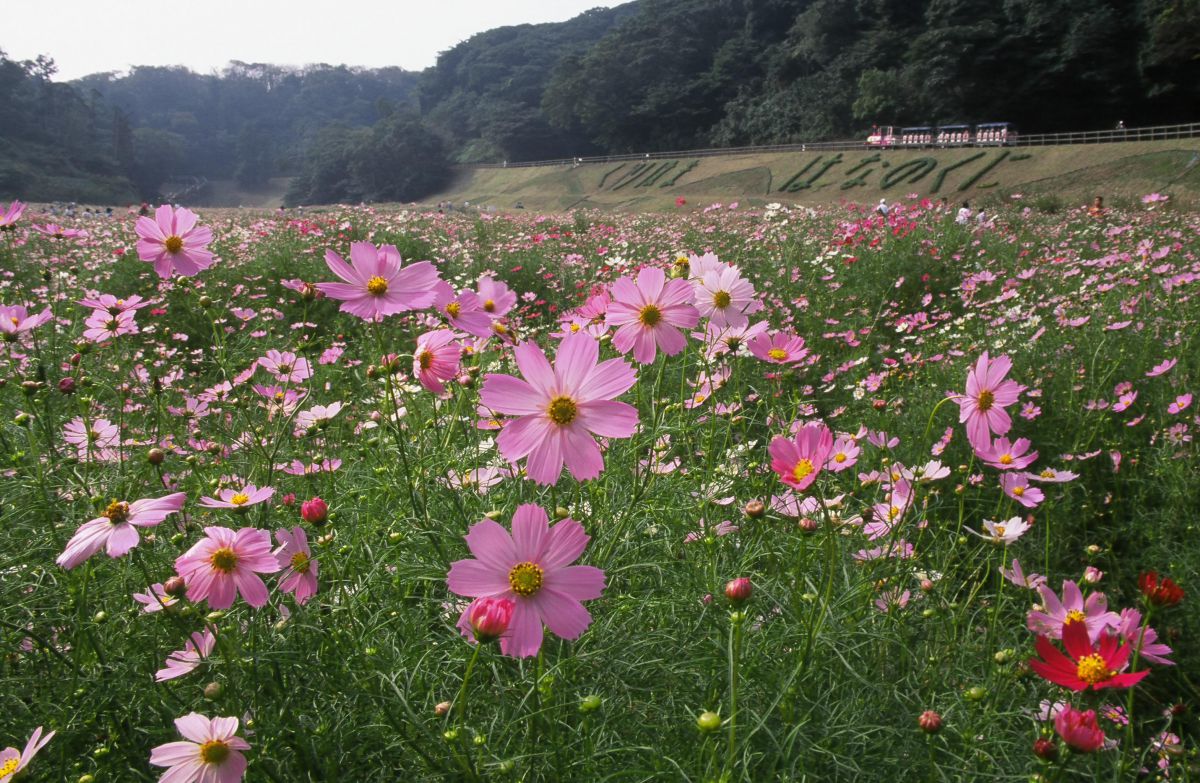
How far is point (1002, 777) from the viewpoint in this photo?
823mm

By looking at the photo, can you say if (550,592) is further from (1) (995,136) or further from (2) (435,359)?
(1) (995,136)

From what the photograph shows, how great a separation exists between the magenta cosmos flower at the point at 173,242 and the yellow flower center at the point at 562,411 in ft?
2.19

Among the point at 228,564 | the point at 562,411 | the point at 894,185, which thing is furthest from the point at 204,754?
the point at 894,185

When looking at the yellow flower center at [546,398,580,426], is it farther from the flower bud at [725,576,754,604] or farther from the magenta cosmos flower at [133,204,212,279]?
the magenta cosmos flower at [133,204,212,279]

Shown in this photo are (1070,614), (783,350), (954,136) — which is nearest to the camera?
(1070,614)

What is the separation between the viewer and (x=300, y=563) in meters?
0.80

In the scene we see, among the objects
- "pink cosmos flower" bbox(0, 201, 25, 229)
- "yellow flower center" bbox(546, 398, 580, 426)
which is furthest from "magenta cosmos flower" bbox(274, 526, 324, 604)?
"pink cosmos flower" bbox(0, 201, 25, 229)

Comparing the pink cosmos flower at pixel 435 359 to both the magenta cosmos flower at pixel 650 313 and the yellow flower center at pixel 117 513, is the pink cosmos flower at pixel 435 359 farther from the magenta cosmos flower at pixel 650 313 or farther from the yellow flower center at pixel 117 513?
the yellow flower center at pixel 117 513

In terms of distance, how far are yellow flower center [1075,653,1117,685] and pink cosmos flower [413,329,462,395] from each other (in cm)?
75

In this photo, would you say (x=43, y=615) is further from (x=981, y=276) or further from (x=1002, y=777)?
(x=981, y=276)

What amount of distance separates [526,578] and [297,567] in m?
0.35

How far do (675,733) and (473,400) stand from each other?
74cm

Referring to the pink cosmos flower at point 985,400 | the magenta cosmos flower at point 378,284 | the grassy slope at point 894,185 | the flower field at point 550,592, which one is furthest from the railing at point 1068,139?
the magenta cosmos flower at point 378,284

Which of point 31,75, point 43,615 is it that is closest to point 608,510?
point 43,615
